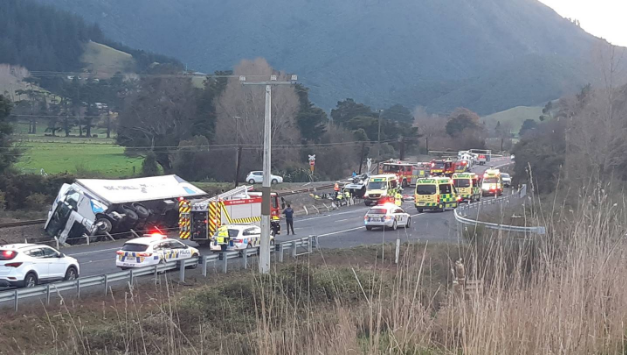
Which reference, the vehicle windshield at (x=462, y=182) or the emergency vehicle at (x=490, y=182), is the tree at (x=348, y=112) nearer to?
the emergency vehicle at (x=490, y=182)

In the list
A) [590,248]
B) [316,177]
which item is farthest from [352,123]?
[590,248]

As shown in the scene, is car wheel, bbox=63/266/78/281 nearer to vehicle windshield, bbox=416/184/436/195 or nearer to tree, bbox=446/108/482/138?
vehicle windshield, bbox=416/184/436/195

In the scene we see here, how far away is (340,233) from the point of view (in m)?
34.6

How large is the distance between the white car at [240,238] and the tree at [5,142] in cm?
2425

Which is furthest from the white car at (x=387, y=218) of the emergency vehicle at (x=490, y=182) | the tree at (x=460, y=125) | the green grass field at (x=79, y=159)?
the tree at (x=460, y=125)

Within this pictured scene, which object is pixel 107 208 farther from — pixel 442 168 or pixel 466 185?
pixel 442 168

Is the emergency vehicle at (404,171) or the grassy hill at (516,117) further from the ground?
the grassy hill at (516,117)

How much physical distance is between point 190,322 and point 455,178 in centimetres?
3625

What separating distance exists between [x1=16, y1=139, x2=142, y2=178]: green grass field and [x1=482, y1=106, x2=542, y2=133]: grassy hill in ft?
273

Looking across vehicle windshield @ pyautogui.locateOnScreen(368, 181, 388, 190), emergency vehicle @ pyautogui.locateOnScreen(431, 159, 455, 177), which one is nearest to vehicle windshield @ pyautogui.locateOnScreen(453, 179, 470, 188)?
vehicle windshield @ pyautogui.locateOnScreen(368, 181, 388, 190)

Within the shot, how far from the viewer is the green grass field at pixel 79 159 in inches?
2223

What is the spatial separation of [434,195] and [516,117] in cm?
10476

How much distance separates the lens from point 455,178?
4784cm

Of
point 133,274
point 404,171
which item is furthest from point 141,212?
point 404,171
